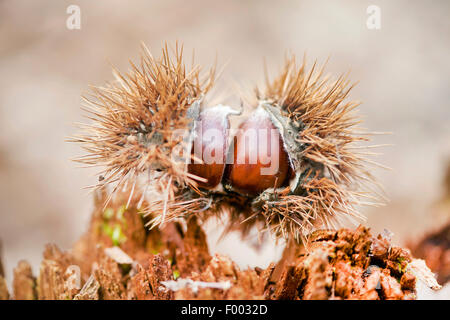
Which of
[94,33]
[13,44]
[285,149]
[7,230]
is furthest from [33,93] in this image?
[285,149]

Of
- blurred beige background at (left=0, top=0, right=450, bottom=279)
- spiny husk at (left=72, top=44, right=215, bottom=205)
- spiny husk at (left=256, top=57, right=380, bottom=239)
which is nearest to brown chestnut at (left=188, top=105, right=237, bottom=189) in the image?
spiny husk at (left=72, top=44, right=215, bottom=205)

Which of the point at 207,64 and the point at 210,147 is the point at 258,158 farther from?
the point at 207,64

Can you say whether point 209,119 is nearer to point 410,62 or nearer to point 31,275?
point 31,275

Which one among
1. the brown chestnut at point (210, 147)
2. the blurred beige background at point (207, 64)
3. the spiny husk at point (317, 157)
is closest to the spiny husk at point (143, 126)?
the brown chestnut at point (210, 147)

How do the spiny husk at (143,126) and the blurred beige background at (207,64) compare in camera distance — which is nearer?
the spiny husk at (143,126)

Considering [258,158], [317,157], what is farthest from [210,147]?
[317,157]

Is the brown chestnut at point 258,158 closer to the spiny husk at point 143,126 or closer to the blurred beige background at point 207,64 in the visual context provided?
the spiny husk at point 143,126
